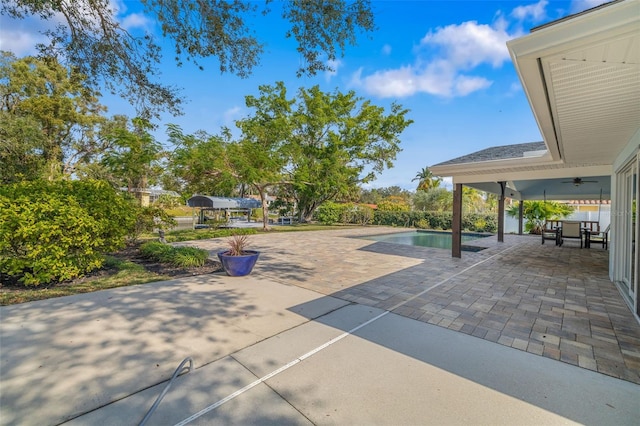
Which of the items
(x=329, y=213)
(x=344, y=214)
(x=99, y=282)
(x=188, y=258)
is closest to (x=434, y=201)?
(x=344, y=214)

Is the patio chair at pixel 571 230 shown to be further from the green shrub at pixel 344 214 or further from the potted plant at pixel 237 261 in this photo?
the green shrub at pixel 344 214

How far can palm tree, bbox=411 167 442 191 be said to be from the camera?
34.4 metres

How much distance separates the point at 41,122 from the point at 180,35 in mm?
18951

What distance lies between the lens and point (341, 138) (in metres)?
22.9

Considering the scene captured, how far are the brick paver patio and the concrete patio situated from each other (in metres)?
0.03

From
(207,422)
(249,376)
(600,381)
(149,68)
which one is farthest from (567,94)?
(149,68)

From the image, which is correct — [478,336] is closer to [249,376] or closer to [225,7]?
[249,376]

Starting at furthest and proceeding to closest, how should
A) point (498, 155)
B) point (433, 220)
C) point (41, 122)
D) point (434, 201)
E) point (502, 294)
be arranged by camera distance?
point (434, 201), point (433, 220), point (41, 122), point (498, 155), point (502, 294)

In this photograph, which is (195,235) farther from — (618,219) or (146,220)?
(618,219)

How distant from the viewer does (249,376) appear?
2.47 m

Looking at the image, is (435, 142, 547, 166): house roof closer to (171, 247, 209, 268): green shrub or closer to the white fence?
(171, 247, 209, 268): green shrub

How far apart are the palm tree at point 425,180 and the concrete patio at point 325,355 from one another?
3056 centimetres

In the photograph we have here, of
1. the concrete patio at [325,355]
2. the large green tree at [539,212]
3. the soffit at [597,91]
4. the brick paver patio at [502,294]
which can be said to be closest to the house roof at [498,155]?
the brick paver patio at [502,294]

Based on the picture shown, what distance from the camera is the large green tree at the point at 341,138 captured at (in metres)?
20.9
